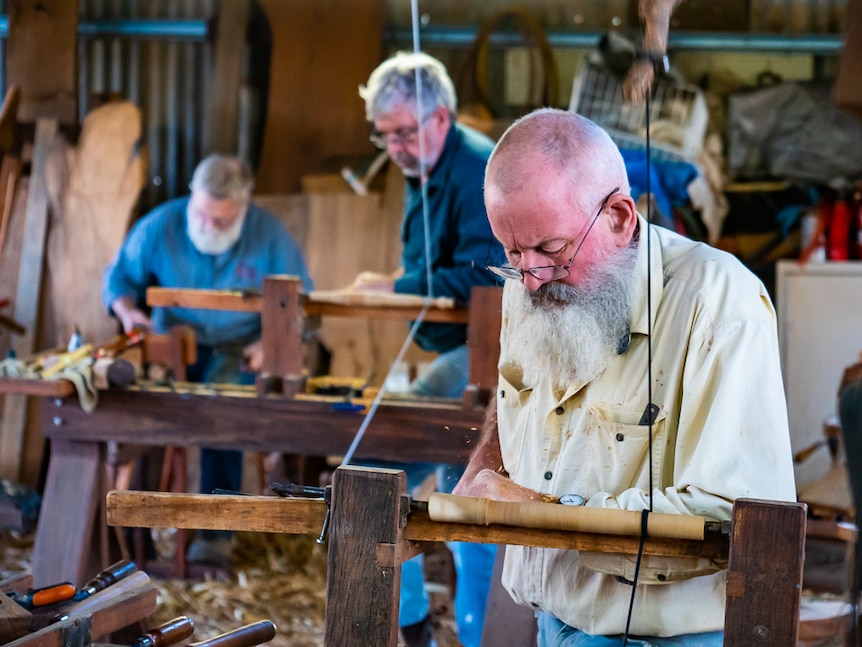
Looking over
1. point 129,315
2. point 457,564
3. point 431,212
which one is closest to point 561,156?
point 431,212

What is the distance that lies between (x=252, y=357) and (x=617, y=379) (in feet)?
11.5

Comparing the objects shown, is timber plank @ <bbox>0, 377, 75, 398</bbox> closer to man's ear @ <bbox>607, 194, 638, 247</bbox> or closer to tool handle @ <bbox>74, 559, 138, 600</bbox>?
tool handle @ <bbox>74, 559, 138, 600</bbox>

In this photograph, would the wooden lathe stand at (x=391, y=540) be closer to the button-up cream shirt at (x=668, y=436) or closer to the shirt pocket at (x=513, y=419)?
the button-up cream shirt at (x=668, y=436)

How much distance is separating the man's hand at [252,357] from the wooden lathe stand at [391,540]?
3.52 metres

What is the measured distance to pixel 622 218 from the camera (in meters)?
2.13

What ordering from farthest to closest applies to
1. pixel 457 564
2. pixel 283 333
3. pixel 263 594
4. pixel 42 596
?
pixel 263 594, pixel 457 564, pixel 283 333, pixel 42 596

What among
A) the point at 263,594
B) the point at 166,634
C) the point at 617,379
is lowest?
the point at 263,594

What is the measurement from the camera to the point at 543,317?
2209 mm

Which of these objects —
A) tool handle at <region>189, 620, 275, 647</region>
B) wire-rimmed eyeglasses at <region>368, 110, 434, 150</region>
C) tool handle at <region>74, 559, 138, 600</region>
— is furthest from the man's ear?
wire-rimmed eyeglasses at <region>368, 110, 434, 150</region>

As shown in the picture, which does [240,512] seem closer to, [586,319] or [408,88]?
[586,319]

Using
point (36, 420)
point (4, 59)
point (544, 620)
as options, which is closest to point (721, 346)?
point (544, 620)

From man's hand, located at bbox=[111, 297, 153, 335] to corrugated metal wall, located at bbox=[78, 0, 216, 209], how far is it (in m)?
1.67

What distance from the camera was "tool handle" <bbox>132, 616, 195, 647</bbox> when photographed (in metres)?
2.10

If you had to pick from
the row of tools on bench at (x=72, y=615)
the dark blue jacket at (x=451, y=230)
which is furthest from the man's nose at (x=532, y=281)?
the dark blue jacket at (x=451, y=230)
